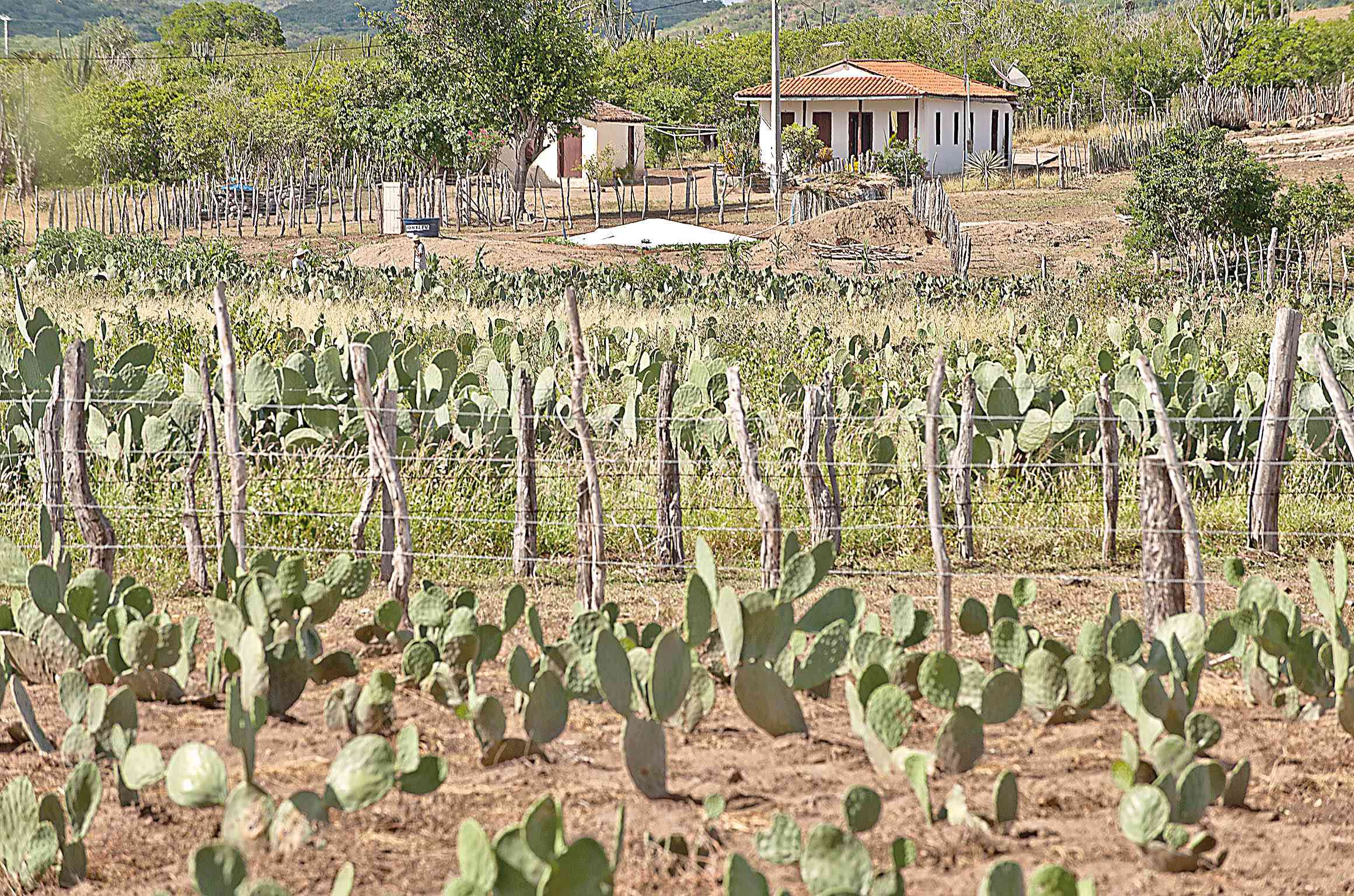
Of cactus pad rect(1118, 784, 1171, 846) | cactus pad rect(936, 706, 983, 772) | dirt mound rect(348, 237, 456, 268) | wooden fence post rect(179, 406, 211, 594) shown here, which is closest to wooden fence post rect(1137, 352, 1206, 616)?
cactus pad rect(936, 706, 983, 772)

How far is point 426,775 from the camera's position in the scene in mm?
3146

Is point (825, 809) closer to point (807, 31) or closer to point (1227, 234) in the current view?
point (1227, 234)

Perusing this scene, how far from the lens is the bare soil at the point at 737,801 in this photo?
2912mm

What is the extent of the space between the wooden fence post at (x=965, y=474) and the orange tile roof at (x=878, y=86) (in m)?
31.9

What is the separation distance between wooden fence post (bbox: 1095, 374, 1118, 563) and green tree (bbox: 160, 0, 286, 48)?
250 ft

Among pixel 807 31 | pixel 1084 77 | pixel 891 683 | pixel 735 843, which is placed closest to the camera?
pixel 735 843

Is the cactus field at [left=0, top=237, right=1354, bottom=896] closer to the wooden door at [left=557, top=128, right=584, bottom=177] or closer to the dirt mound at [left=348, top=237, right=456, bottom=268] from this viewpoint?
the dirt mound at [left=348, top=237, right=456, bottom=268]

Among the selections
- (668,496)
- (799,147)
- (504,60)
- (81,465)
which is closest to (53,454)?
(81,465)

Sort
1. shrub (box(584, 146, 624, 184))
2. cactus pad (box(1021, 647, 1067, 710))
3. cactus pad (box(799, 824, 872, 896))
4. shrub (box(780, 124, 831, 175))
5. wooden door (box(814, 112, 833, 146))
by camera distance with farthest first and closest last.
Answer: wooden door (box(814, 112, 833, 146))
shrub (box(780, 124, 831, 175))
shrub (box(584, 146, 624, 184))
cactus pad (box(1021, 647, 1067, 710))
cactus pad (box(799, 824, 872, 896))

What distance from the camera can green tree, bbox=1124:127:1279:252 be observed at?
630 inches

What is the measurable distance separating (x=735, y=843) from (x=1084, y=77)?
157 feet

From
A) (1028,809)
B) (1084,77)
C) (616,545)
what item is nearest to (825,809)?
(1028,809)

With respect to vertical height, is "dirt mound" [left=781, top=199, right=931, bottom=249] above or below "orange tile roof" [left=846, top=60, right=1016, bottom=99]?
below

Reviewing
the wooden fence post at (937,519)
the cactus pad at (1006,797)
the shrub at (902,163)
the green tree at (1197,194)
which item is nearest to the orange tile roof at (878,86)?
the shrub at (902,163)
